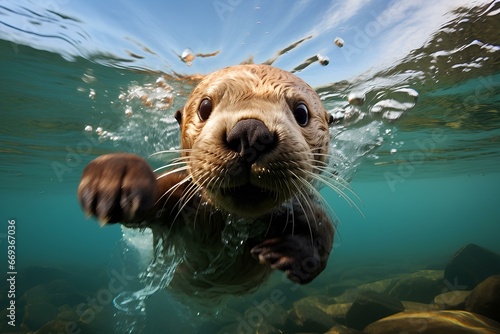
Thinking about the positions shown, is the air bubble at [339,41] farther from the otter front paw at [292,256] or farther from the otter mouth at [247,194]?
the otter mouth at [247,194]

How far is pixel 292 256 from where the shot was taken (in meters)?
2.43

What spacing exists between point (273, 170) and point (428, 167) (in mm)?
27868

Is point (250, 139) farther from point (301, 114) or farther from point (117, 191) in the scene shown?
point (301, 114)

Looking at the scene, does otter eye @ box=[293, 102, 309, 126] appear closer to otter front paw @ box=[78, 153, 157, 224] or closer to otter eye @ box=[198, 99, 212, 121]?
otter eye @ box=[198, 99, 212, 121]

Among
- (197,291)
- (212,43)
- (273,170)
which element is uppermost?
(212,43)

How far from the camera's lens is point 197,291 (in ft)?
13.9

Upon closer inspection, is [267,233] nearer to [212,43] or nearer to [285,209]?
[285,209]

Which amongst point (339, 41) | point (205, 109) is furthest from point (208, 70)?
point (205, 109)

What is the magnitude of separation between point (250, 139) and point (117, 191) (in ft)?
2.71

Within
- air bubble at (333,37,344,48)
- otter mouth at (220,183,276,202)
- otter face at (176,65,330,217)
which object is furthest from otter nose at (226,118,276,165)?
air bubble at (333,37,344,48)

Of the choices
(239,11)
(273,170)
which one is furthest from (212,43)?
(273,170)

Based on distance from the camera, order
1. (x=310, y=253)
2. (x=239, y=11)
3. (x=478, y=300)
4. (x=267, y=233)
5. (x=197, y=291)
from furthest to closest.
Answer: (x=478, y=300), (x=239, y=11), (x=197, y=291), (x=267, y=233), (x=310, y=253)

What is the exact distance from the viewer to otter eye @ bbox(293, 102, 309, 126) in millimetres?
2777

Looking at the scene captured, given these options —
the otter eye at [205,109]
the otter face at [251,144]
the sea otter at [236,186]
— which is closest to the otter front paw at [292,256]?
the sea otter at [236,186]
